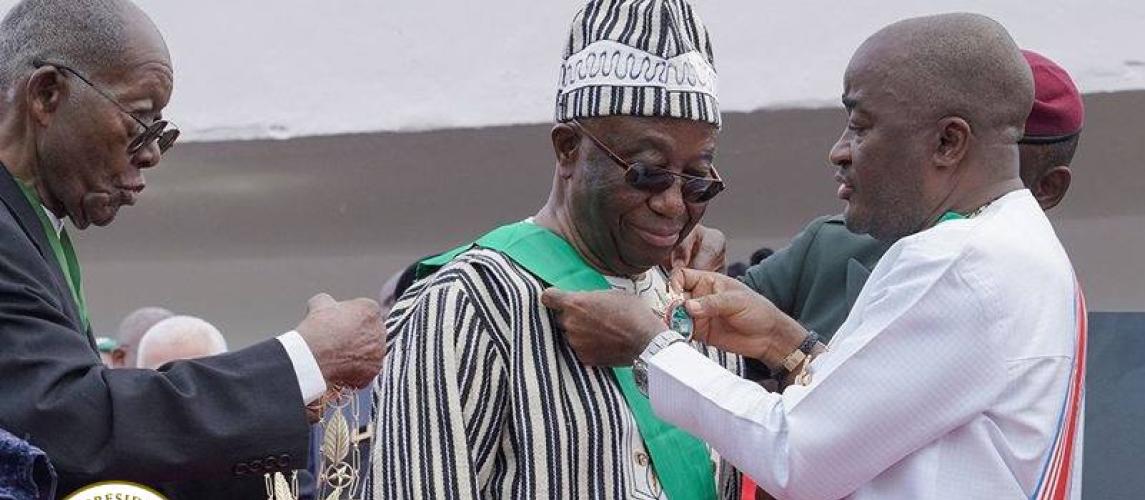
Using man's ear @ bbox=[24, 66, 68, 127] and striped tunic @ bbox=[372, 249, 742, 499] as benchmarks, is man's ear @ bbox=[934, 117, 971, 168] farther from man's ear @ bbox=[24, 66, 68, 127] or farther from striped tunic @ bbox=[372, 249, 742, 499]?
man's ear @ bbox=[24, 66, 68, 127]

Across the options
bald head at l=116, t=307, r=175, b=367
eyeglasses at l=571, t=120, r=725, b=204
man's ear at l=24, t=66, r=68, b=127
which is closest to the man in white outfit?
eyeglasses at l=571, t=120, r=725, b=204

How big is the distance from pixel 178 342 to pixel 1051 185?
3.89 meters

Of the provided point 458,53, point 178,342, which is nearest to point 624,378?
point 178,342

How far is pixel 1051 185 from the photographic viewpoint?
4305 mm

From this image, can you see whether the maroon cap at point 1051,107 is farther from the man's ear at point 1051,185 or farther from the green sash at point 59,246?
the green sash at point 59,246

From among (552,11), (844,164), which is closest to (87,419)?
(844,164)

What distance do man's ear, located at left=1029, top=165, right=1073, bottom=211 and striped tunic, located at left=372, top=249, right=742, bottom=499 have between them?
1.17 m

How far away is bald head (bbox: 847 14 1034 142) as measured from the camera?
11.8 ft

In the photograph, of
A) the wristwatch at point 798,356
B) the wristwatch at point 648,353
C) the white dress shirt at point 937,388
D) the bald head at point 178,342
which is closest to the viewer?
the white dress shirt at point 937,388

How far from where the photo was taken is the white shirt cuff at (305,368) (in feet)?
11.4

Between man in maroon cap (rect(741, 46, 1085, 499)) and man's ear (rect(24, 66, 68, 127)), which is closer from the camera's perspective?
man's ear (rect(24, 66, 68, 127))

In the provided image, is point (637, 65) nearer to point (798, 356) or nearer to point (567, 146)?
point (567, 146)

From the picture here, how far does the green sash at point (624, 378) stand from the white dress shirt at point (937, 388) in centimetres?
33

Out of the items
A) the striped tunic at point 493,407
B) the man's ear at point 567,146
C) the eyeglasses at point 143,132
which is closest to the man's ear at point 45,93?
the eyeglasses at point 143,132
